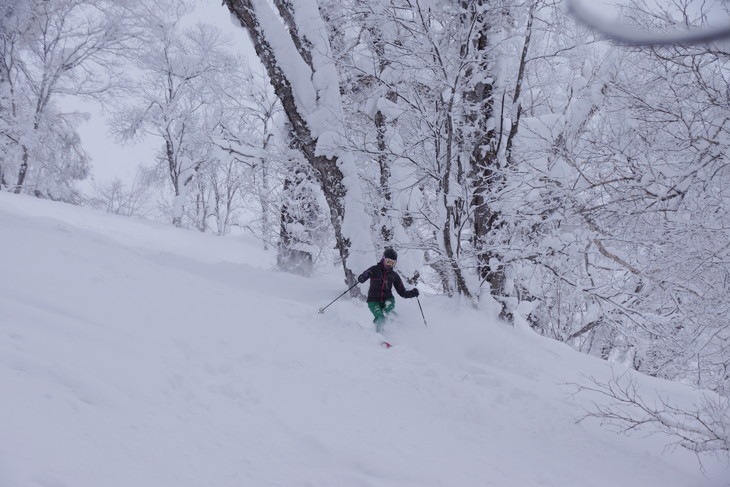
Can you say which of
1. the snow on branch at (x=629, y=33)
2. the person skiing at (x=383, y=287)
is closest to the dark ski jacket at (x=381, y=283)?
the person skiing at (x=383, y=287)

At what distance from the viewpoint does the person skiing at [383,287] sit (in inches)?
297

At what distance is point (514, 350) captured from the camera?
6.78 meters

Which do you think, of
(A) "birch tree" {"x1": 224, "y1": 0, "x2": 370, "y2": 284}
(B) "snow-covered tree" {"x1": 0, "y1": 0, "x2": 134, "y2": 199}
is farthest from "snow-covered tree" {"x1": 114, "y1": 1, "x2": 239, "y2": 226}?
(A) "birch tree" {"x1": 224, "y1": 0, "x2": 370, "y2": 284}

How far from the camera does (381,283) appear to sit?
759 cm

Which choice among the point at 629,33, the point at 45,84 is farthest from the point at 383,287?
the point at 45,84

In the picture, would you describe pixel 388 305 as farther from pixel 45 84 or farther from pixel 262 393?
pixel 45 84

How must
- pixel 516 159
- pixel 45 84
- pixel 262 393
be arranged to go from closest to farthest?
pixel 262 393 → pixel 516 159 → pixel 45 84

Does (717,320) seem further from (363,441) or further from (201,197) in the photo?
(201,197)

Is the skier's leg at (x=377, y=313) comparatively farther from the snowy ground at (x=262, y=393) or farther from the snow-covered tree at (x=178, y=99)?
the snow-covered tree at (x=178, y=99)

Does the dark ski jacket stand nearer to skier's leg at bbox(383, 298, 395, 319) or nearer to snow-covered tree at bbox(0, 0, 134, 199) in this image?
skier's leg at bbox(383, 298, 395, 319)

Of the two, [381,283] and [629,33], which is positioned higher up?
[629,33]

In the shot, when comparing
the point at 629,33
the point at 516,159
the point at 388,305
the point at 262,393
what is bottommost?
the point at 262,393

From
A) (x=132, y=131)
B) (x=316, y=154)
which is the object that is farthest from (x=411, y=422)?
(x=132, y=131)

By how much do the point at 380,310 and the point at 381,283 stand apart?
16.3 inches
